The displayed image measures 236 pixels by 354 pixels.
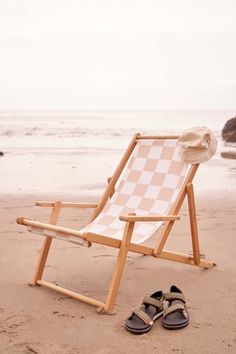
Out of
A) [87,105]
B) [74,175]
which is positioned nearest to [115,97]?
[87,105]

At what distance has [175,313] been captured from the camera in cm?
282

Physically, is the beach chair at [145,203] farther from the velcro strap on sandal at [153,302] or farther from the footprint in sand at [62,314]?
the velcro strap on sandal at [153,302]

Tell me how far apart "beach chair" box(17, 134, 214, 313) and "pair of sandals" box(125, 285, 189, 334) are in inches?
13.8

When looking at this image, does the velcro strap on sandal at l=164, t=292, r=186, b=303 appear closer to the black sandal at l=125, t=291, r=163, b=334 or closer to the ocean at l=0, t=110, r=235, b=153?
the black sandal at l=125, t=291, r=163, b=334

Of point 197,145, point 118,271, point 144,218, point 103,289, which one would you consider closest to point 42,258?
point 103,289

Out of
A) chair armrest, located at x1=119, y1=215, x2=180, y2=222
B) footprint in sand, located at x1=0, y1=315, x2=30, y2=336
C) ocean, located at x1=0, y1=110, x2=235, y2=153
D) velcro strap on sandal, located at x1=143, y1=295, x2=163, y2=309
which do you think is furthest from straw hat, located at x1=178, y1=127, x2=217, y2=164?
ocean, located at x1=0, y1=110, x2=235, y2=153

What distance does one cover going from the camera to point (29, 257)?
4.09 meters

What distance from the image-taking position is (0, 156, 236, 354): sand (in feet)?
8.43

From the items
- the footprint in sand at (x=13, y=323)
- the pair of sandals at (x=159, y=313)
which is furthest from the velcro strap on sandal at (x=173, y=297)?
the footprint in sand at (x=13, y=323)

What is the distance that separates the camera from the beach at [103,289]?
258 cm

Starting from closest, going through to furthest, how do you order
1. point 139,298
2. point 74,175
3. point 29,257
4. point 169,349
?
point 169,349 → point 139,298 → point 29,257 → point 74,175

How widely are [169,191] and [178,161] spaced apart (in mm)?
248

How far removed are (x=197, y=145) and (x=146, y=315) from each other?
136 centimetres

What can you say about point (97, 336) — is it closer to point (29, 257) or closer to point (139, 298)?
point (139, 298)
